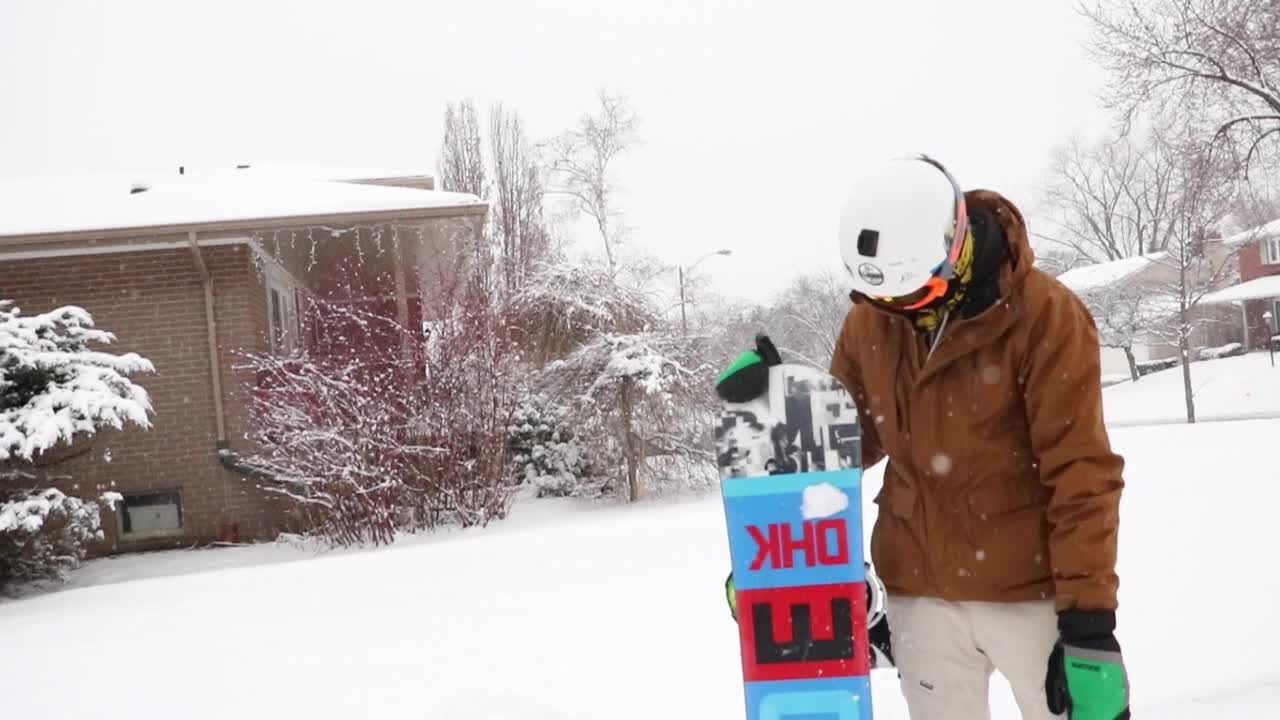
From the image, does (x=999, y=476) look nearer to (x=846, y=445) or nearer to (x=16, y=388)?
(x=846, y=445)

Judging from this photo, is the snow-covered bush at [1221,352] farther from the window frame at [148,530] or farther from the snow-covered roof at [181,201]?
the window frame at [148,530]

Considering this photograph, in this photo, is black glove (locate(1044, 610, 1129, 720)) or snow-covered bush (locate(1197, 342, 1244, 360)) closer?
black glove (locate(1044, 610, 1129, 720))

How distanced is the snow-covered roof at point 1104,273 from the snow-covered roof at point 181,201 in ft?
87.6

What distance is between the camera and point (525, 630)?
15.1 ft

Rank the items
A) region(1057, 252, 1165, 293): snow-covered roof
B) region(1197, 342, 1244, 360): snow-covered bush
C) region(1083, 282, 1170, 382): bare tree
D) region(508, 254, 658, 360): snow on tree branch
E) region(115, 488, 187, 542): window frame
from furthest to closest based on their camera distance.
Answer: region(1197, 342, 1244, 360): snow-covered bush → region(1057, 252, 1165, 293): snow-covered roof → region(1083, 282, 1170, 382): bare tree → region(508, 254, 658, 360): snow on tree branch → region(115, 488, 187, 542): window frame

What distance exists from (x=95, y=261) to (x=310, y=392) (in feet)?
11.4

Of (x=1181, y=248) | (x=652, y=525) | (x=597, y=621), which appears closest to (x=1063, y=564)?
(x=597, y=621)

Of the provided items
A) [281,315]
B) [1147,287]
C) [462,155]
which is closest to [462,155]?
[462,155]

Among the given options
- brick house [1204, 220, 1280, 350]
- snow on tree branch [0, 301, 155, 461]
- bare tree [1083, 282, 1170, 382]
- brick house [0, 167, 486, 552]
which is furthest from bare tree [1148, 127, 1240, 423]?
snow on tree branch [0, 301, 155, 461]

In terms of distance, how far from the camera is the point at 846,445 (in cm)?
205

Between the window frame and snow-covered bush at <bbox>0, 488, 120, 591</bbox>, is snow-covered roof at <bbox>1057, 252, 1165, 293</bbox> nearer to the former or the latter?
the window frame

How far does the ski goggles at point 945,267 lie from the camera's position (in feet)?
5.73

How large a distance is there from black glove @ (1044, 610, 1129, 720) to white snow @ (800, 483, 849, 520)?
0.52m

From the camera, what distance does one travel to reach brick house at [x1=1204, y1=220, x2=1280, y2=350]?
33.5 m
